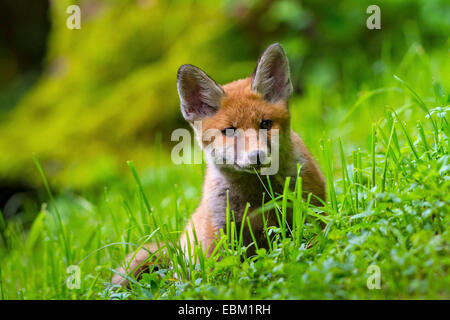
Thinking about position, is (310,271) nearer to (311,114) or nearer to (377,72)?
(311,114)

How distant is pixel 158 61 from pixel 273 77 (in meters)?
4.28

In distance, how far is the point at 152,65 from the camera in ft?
23.7

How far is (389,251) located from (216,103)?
1605 millimetres

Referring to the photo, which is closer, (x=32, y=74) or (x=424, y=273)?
(x=424, y=273)

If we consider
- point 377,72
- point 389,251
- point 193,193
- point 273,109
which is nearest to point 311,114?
point 377,72

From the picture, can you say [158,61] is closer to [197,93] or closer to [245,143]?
[197,93]

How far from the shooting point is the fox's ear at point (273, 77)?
3.18 meters

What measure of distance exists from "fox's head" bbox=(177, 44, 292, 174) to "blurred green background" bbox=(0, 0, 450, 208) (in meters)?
2.60

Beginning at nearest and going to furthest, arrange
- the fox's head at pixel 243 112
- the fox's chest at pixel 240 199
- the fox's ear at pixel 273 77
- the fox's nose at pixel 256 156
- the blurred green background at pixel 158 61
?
the fox's nose at pixel 256 156
the fox's head at pixel 243 112
the fox's chest at pixel 240 199
the fox's ear at pixel 273 77
the blurred green background at pixel 158 61

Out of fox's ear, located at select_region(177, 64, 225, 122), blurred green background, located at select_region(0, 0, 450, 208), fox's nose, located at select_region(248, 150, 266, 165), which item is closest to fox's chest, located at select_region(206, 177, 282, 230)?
fox's nose, located at select_region(248, 150, 266, 165)

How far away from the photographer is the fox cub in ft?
9.73

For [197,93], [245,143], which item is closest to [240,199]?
[245,143]

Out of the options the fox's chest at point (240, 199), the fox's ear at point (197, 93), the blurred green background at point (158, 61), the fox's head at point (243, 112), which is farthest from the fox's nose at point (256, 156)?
the blurred green background at point (158, 61)

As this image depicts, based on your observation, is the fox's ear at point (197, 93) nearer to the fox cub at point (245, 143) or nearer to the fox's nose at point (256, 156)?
the fox cub at point (245, 143)
